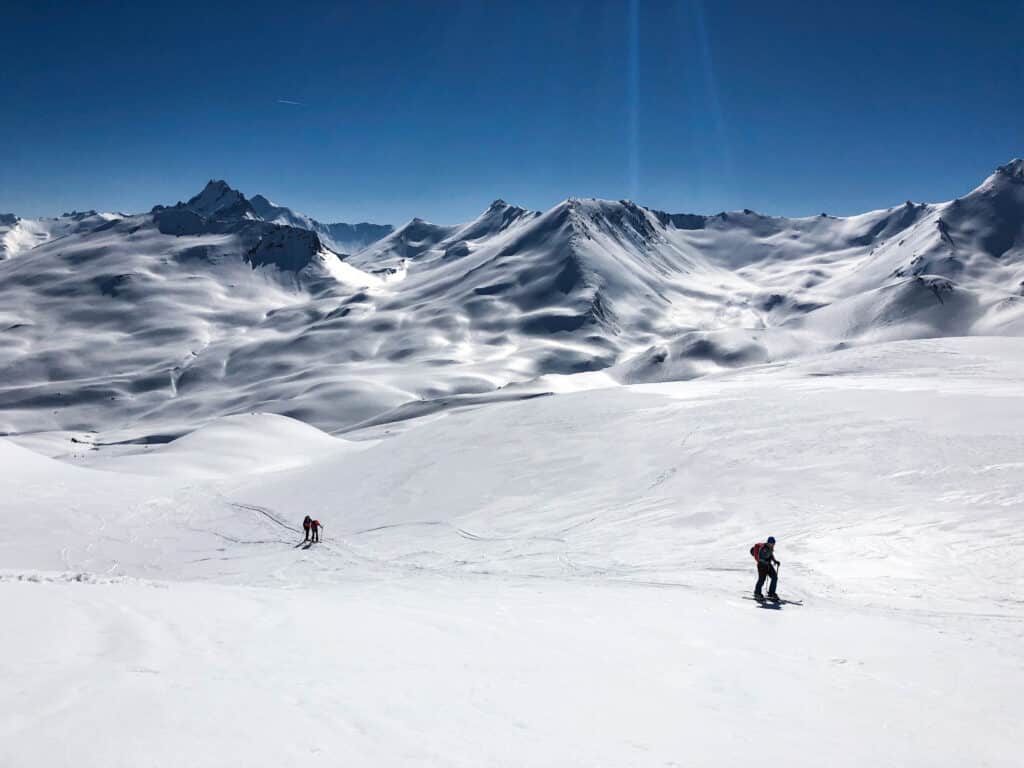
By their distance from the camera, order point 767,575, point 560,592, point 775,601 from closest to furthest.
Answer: point 775,601 < point 767,575 < point 560,592

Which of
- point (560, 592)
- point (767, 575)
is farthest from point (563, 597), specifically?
point (767, 575)

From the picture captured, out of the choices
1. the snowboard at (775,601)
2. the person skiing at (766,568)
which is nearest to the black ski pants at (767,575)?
the person skiing at (766,568)

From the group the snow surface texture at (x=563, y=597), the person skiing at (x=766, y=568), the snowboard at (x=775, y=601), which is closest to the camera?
the snow surface texture at (x=563, y=597)

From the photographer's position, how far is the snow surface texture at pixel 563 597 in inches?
277

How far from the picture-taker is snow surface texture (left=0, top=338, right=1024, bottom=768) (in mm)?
7027

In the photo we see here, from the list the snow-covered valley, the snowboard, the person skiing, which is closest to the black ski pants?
the person skiing

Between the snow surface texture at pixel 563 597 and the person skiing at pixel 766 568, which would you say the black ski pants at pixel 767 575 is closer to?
the person skiing at pixel 766 568

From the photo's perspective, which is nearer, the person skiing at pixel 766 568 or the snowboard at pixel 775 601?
the snowboard at pixel 775 601

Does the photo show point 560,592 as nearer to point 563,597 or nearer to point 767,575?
point 563,597

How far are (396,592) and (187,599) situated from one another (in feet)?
17.8

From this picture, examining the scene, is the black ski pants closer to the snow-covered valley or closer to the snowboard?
the snowboard

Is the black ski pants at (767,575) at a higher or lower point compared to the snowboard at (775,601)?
higher

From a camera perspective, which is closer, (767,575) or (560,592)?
(767,575)

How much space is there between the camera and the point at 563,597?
15477 mm
